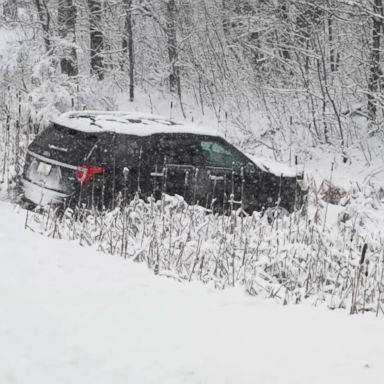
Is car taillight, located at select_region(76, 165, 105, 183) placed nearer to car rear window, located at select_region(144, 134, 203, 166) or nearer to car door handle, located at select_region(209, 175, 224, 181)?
car rear window, located at select_region(144, 134, 203, 166)

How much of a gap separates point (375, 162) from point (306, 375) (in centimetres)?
1356

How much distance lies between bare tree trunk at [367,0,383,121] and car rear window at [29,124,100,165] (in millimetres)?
9788

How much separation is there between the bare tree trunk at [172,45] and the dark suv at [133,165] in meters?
14.0

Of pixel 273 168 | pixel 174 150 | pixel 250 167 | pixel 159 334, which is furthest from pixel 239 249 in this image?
pixel 273 168

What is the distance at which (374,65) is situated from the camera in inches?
635

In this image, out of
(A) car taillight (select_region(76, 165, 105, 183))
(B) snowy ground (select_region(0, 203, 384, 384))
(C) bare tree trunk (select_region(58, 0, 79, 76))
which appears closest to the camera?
(B) snowy ground (select_region(0, 203, 384, 384))

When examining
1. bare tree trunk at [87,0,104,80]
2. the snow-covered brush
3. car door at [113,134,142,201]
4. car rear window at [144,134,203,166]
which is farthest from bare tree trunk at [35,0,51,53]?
the snow-covered brush

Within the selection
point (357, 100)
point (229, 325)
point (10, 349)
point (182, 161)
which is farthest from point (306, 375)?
point (357, 100)

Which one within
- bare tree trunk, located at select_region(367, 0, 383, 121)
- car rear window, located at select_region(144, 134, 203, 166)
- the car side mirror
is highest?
bare tree trunk, located at select_region(367, 0, 383, 121)

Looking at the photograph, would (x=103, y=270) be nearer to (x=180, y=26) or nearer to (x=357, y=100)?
(x=357, y=100)

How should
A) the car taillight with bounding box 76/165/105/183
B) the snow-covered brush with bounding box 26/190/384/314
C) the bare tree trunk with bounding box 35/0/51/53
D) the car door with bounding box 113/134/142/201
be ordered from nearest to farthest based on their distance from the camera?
the snow-covered brush with bounding box 26/190/384/314, the car taillight with bounding box 76/165/105/183, the car door with bounding box 113/134/142/201, the bare tree trunk with bounding box 35/0/51/53

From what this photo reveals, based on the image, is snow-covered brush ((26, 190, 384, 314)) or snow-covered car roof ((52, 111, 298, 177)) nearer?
snow-covered brush ((26, 190, 384, 314))

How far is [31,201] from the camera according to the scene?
27.5 ft

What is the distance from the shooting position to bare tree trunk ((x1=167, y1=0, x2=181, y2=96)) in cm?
2294
